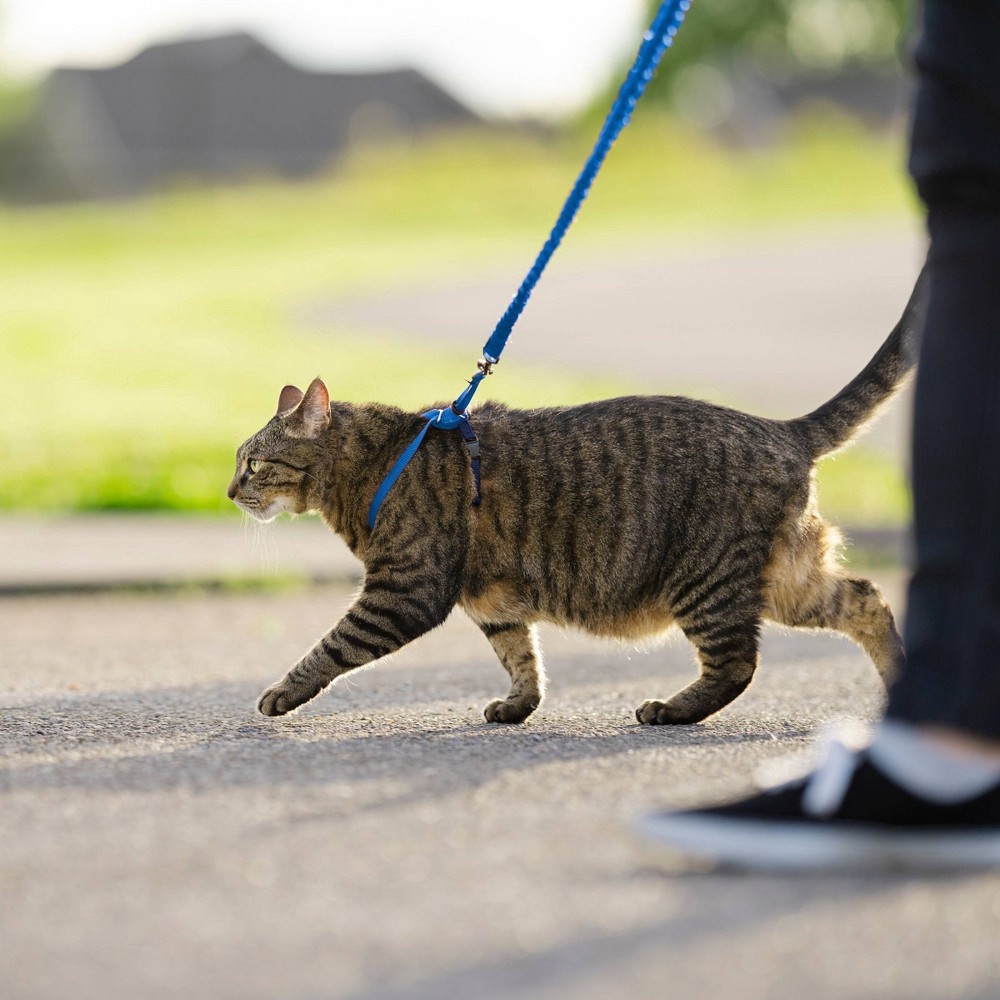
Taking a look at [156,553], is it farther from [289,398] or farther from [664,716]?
[664,716]

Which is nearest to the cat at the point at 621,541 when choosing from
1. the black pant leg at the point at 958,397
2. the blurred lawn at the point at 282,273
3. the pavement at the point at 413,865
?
the pavement at the point at 413,865

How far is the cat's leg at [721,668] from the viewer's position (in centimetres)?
378

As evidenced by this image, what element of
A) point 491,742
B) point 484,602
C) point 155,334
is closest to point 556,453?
point 484,602

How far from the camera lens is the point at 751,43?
61688 millimetres

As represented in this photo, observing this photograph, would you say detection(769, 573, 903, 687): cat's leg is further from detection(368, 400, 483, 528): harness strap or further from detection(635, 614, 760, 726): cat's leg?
detection(368, 400, 483, 528): harness strap

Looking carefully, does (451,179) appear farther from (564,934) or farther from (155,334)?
(564,934)

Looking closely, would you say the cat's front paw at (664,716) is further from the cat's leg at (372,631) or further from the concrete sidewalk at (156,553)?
the concrete sidewalk at (156,553)

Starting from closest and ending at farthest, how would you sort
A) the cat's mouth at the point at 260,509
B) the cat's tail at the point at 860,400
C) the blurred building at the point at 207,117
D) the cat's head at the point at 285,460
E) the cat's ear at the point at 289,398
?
1. the cat's tail at the point at 860,400
2. the cat's head at the point at 285,460
3. the cat's mouth at the point at 260,509
4. the cat's ear at the point at 289,398
5. the blurred building at the point at 207,117

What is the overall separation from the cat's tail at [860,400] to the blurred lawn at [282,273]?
4425mm

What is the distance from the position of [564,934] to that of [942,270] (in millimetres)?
1163

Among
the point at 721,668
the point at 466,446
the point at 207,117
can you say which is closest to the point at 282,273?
the point at 466,446

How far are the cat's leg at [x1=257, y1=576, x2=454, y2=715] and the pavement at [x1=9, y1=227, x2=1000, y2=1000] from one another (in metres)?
0.12

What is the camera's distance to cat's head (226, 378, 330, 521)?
14.4ft

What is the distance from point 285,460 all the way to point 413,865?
2.33 meters
